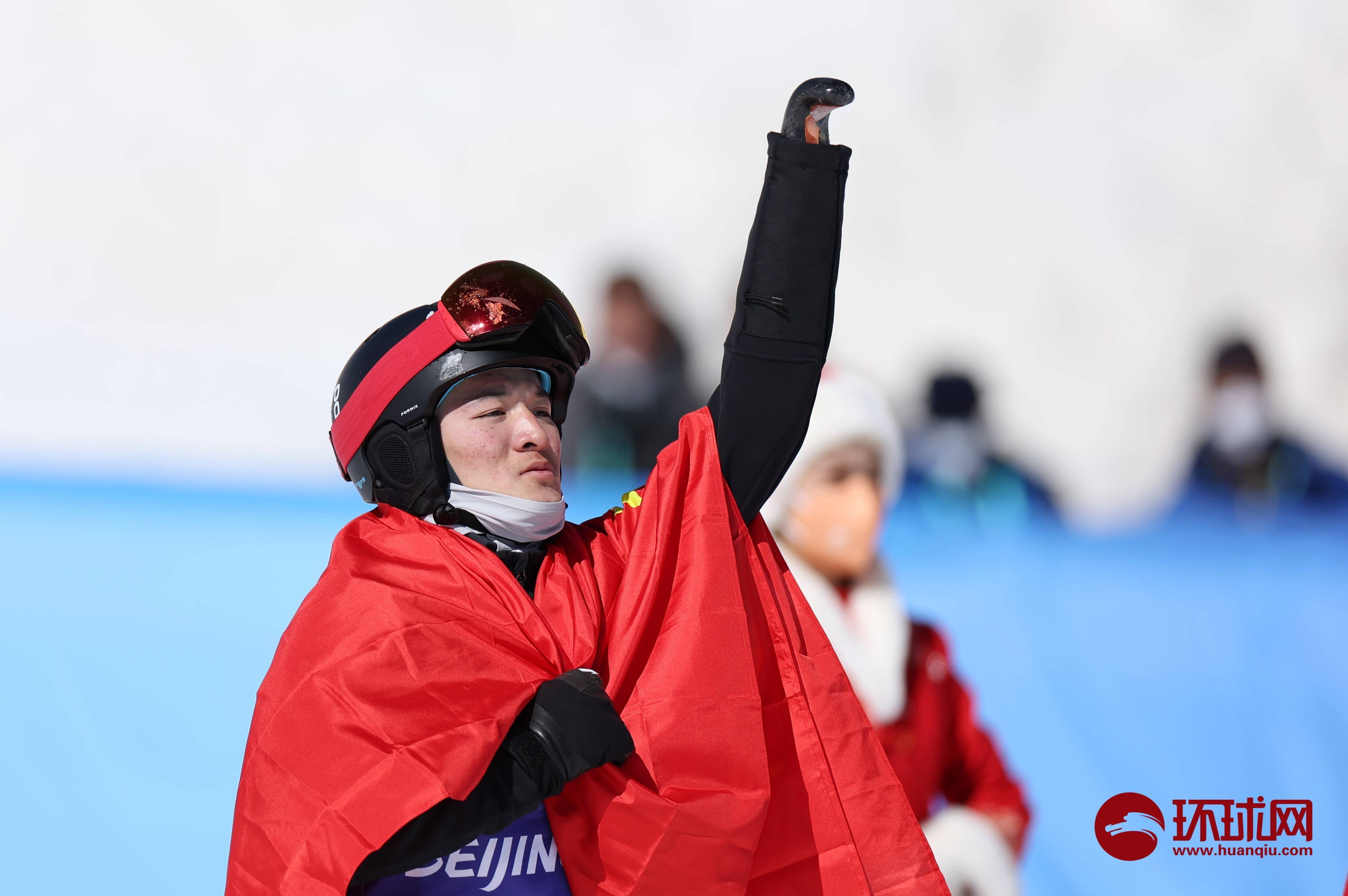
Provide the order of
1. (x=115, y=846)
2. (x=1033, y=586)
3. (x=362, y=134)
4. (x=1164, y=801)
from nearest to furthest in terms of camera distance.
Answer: (x=115, y=846), (x=1164, y=801), (x=1033, y=586), (x=362, y=134)

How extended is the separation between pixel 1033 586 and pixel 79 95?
349cm

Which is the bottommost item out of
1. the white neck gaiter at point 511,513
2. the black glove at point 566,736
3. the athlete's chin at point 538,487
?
the black glove at point 566,736

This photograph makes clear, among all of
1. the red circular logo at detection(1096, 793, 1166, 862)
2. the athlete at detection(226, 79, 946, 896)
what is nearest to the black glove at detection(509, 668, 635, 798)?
the athlete at detection(226, 79, 946, 896)

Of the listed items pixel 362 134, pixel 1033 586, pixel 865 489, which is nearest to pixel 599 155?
pixel 362 134

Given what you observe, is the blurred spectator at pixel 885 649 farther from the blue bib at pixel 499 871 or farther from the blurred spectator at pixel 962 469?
the blue bib at pixel 499 871

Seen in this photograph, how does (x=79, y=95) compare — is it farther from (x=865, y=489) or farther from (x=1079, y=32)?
(x=1079, y=32)

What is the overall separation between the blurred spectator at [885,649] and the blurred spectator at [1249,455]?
1.52 meters

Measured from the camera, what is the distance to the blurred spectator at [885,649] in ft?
8.10

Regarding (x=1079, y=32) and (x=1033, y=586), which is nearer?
(x=1033, y=586)

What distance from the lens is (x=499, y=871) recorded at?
4.12 ft

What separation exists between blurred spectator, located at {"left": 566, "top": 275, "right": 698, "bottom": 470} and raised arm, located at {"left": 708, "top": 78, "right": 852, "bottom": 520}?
2.14 m

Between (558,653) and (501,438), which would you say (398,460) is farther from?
(558,653)

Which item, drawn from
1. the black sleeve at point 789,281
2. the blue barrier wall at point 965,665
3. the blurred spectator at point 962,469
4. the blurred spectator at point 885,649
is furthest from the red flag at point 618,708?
the blurred spectator at point 962,469

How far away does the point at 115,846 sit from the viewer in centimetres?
250
